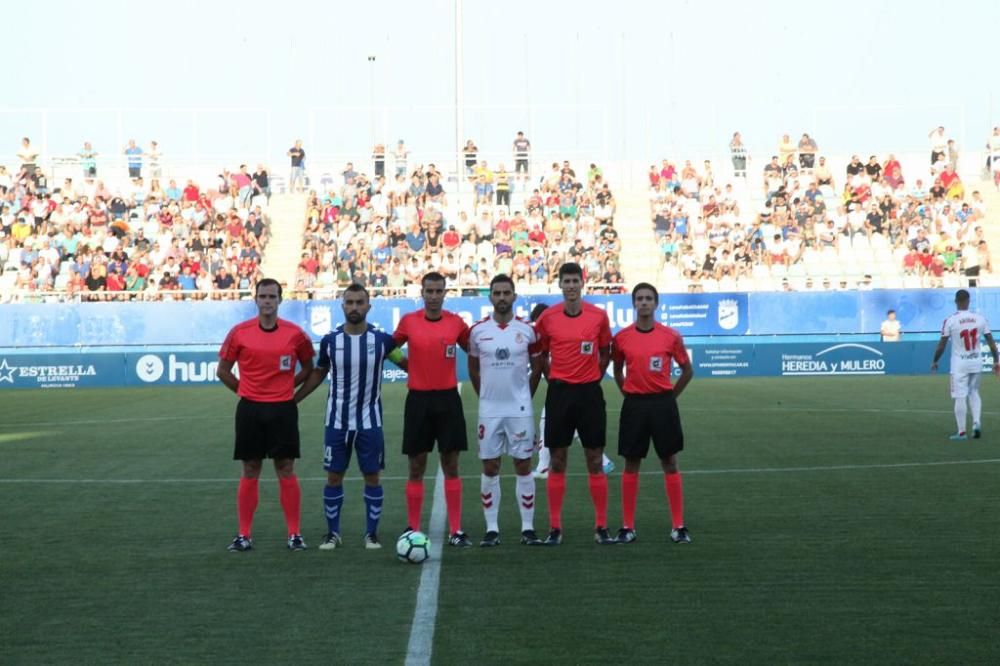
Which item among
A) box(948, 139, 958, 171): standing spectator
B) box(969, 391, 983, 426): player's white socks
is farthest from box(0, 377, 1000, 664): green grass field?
box(948, 139, 958, 171): standing spectator

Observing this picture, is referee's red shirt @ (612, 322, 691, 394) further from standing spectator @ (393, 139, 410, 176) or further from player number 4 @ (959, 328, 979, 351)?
standing spectator @ (393, 139, 410, 176)

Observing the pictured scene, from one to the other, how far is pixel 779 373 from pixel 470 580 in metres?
29.3

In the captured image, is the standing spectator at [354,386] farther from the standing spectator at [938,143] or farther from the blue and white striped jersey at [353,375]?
the standing spectator at [938,143]

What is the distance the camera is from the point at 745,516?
12.4 metres

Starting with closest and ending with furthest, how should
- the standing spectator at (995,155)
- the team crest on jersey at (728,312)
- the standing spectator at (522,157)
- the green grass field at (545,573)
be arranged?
the green grass field at (545,573) → the team crest on jersey at (728,312) → the standing spectator at (522,157) → the standing spectator at (995,155)

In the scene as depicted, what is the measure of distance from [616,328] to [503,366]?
2669cm

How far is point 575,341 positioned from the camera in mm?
10953

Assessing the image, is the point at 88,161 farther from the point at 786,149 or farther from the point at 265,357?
the point at 265,357

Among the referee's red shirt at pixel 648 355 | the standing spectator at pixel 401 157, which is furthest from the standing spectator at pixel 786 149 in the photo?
the referee's red shirt at pixel 648 355

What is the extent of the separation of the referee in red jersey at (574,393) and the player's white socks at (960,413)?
1026 cm

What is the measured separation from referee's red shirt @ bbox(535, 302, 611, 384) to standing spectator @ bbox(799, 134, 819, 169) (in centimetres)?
3435

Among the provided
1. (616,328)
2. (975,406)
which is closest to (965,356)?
(975,406)

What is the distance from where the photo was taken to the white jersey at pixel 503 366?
10.9 m

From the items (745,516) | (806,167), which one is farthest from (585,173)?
(745,516)
